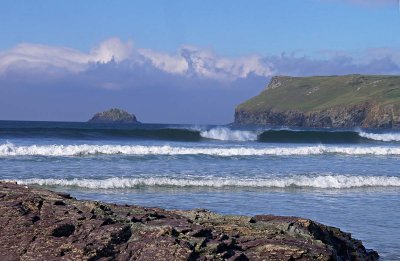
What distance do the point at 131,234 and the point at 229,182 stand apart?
1485 centimetres

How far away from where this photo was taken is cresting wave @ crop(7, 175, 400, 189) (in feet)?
72.8

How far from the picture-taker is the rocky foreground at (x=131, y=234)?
7.81m

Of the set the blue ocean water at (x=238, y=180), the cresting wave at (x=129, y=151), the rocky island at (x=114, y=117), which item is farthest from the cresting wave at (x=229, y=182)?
the rocky island at (x=114, y=117)

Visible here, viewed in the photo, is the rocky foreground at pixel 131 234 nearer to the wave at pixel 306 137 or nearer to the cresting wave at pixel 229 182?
the cresting wave at pixel 229 182

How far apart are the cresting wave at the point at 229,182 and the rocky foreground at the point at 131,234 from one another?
12632 mm

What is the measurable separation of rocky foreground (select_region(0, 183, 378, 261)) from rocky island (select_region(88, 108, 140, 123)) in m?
170

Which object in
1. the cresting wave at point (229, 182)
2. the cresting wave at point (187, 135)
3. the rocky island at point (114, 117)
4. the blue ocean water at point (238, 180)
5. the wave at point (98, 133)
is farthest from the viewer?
the rocky island at point (114, 117)

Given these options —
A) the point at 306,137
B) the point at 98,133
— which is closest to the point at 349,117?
the point at 306,137

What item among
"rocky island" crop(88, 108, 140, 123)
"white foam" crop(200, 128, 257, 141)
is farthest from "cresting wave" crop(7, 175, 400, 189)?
"rocky island" crop(88, 108, 140, 123)

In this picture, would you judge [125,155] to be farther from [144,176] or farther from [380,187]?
[380,187]

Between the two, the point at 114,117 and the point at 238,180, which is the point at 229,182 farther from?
the point at 114,117

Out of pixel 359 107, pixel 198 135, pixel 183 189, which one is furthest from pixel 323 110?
pixel 183 189

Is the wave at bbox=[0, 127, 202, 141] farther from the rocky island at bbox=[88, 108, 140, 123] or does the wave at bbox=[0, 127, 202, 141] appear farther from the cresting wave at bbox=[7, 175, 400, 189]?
the rocky island at bbox=[88, 108, 140, 123]

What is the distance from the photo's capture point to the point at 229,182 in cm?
2298
